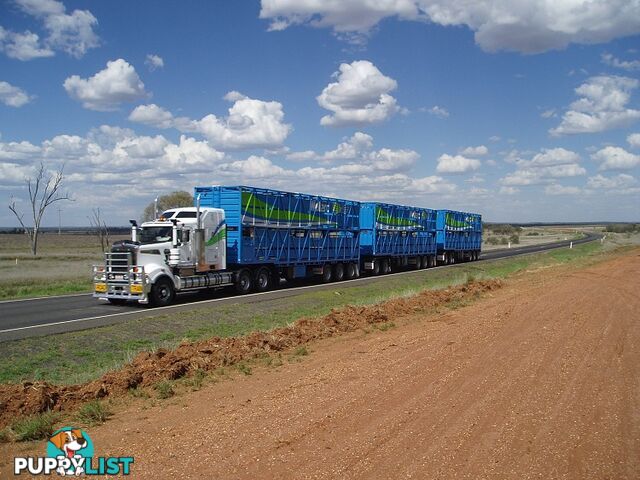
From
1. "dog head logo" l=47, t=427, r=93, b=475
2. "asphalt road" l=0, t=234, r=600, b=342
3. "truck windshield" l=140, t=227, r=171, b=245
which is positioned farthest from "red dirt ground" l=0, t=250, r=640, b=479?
"truck windshield" l=140, t=227, r=171, b=245

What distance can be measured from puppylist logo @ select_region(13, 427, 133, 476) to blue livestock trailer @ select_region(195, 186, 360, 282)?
763 inches

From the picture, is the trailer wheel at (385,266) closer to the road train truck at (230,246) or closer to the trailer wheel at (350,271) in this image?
the trailer wheel at (350,271)

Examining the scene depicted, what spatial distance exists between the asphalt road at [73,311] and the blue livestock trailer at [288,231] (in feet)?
6.32

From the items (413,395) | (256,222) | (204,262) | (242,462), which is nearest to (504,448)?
(413,395)

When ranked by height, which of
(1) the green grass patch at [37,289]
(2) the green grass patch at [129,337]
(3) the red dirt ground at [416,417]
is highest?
(3) the red dirt ground at [416,417]

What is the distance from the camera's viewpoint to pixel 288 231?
29.2 m

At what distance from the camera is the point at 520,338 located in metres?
11.6

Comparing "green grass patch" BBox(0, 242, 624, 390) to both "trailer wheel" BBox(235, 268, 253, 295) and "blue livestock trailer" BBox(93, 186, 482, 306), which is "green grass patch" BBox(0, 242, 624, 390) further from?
"trailer wheel" BBox(235, 268, 253, 295)

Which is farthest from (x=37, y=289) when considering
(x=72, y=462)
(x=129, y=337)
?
(x=72, y=462)

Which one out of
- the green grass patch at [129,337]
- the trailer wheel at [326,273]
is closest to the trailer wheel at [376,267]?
the trailer wheel at [326,273]

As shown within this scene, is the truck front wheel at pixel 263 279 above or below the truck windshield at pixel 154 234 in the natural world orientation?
below

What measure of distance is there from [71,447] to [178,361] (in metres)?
3.68

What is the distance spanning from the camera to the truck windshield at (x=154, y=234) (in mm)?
22453

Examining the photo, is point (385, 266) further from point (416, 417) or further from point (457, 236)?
point (416, 417)
